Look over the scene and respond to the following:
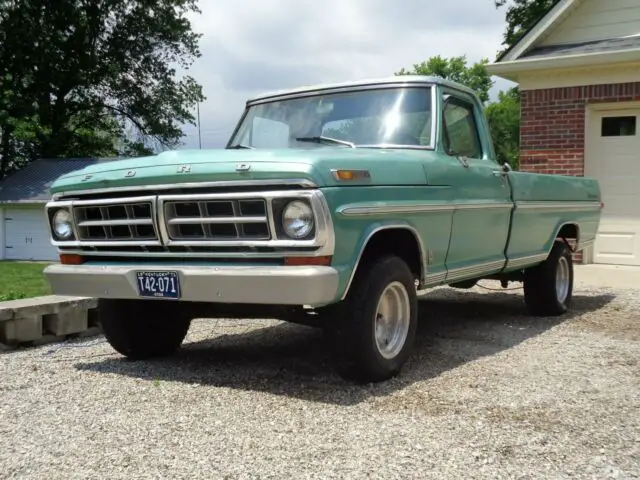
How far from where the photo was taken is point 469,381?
15.7 ft

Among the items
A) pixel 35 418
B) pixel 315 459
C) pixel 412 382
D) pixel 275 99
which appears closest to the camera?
pixel 315 459

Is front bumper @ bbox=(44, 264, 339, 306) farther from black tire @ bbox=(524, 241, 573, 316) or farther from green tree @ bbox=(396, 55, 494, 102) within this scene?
green tree @ bbox=(396, 55, 494, 102)

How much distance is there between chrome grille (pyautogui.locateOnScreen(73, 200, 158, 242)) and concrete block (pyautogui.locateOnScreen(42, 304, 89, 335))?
1.77 meters

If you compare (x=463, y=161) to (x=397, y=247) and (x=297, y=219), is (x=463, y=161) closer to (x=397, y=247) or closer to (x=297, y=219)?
(x=397, y=247)

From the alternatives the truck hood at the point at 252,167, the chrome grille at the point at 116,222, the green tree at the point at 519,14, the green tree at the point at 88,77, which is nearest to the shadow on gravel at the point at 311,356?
the chrome grille at the point at 116,222

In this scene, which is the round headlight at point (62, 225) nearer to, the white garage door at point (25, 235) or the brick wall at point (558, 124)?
the brick wall at point (558, 124)

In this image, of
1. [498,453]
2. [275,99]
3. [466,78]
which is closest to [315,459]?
[498,453]

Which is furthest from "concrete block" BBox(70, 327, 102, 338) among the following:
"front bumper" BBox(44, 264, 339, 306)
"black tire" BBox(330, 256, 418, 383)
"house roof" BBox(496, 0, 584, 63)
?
"house roof" BBox(496, 0, 584, 63)

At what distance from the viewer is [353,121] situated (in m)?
5.49

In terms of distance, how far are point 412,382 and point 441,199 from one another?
1.26m

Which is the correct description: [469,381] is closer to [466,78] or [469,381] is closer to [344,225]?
[344,225]

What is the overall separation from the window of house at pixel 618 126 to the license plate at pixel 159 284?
832cm

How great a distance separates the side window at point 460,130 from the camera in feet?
18.5

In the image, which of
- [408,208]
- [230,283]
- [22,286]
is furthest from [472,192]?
[22,286]
